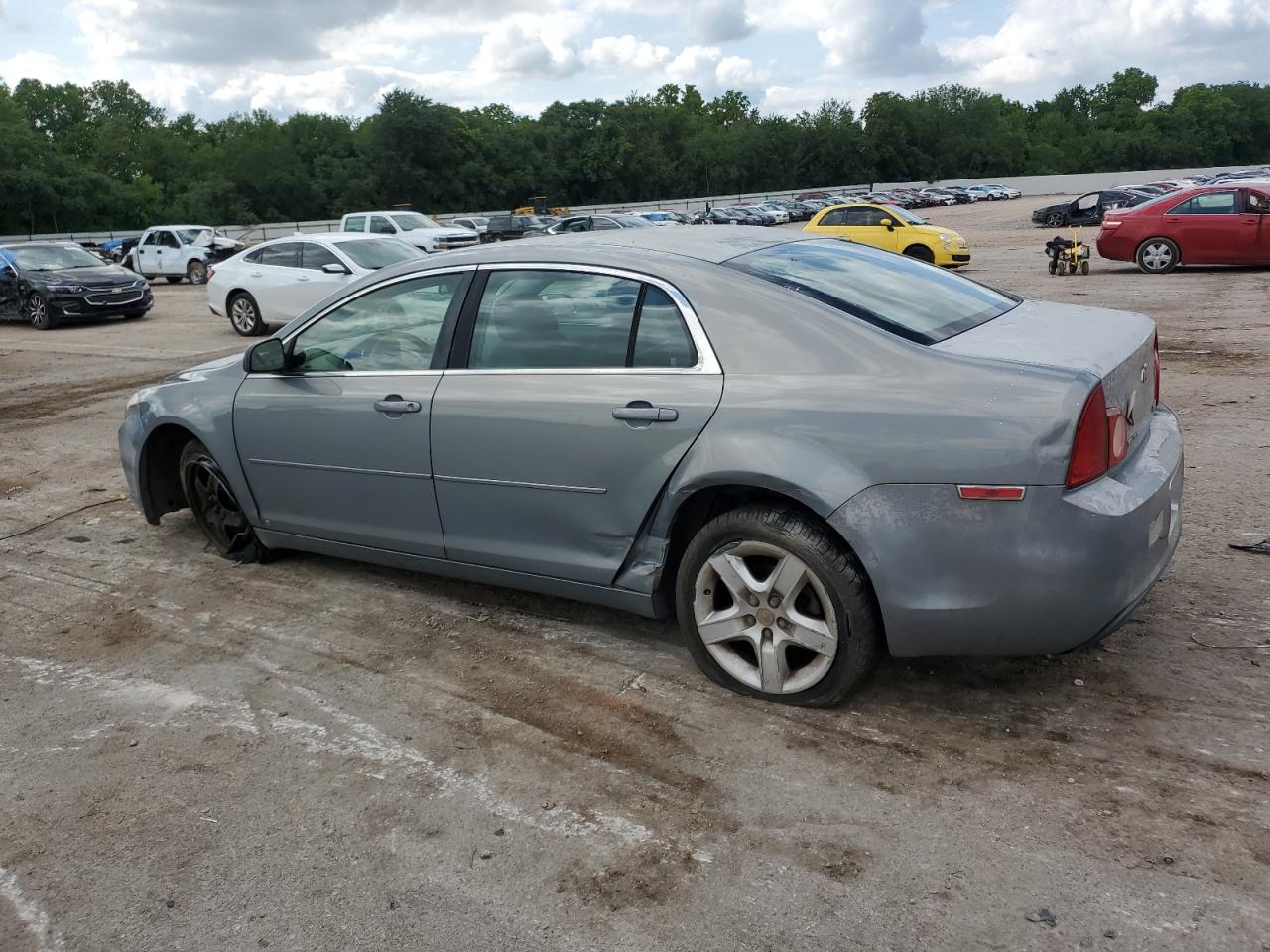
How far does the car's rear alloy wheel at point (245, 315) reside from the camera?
→ 15.4 m

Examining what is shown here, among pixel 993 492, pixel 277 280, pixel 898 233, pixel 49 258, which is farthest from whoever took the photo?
pixel 898 233

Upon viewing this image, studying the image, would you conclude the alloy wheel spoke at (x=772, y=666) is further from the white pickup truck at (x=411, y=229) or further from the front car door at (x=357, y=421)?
the white pickup truck at (x=411, y=229)

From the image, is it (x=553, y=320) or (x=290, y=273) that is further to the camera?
(x=290, y=273)

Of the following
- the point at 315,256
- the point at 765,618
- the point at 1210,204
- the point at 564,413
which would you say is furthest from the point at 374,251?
the point at 1210,204

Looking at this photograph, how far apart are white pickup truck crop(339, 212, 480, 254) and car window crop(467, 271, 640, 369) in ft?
67.6

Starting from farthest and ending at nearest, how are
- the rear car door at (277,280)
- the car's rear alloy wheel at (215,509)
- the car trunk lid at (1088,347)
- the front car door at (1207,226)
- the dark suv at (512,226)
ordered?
the dark suv at (512,226) < the front car door at (1207,226) < the rear car door at (277,280) < the car's rear alloy wheel at (215,509) < the car trunk lid at (1088,347)

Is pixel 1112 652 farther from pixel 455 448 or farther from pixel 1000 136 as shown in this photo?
pixel 1000 136

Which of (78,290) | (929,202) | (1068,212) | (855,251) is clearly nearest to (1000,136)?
(929,202)

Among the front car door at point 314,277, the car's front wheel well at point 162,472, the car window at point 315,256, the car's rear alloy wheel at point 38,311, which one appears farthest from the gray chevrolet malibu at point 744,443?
the car's rear alloy wheel at point 38,311

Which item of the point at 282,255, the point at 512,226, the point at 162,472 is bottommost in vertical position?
the point at 162,472

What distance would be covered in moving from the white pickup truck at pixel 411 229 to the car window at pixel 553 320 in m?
20.6

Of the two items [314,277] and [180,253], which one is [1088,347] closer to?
[314,277]

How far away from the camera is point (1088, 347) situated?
338 centimetres

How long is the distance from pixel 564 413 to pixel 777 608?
1043 mm
